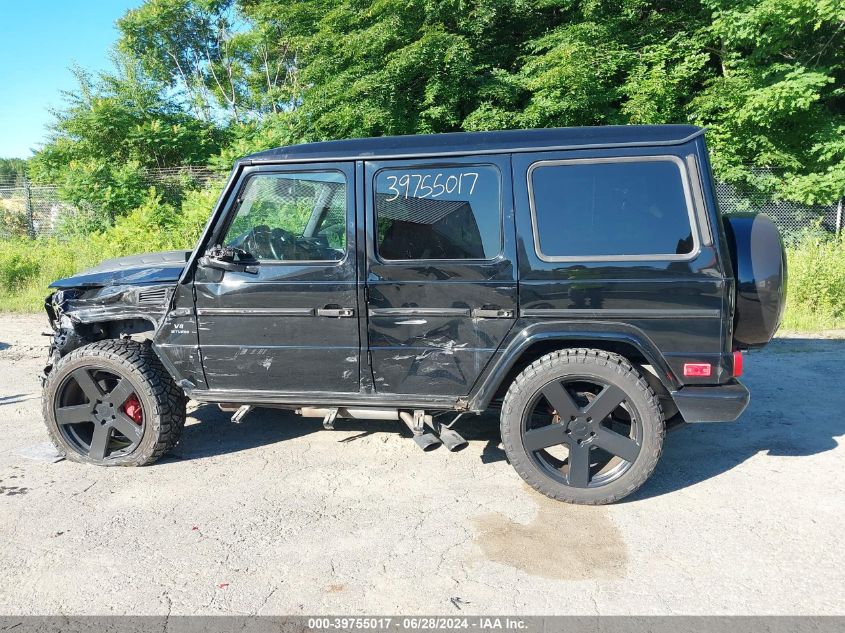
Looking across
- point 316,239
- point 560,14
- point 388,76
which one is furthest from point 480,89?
point 316,239

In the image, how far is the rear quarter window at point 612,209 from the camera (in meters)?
Answer: 3.33

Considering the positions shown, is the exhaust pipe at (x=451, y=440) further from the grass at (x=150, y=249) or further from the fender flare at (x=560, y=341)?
the grass at (x=150, y=249)

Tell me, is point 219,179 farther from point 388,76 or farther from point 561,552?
point 561,552

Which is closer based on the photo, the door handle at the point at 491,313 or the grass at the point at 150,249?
the door handle at the point at 491,313

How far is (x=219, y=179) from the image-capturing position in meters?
14.5

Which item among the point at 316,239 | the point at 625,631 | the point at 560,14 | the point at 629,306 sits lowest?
the point at 625,631

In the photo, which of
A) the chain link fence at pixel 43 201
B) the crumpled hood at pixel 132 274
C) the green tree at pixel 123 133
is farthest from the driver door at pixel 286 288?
the green tree at pixel 123 133

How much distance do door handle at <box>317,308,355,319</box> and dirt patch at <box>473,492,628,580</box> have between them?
1.42 metres

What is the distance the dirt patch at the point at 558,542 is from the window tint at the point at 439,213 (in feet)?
5.03

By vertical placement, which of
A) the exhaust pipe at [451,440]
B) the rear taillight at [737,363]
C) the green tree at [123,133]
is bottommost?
the exhaust pipe at [451,440]

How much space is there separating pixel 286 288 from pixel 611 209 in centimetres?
200

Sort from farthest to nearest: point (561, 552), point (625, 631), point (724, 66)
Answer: point (724, 66), point (561, 552), point (625, 631)

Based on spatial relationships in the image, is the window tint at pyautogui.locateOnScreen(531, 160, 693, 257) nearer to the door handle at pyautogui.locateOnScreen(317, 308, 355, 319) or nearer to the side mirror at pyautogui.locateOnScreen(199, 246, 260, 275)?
the door handle at pyautogui.locateOnScreen(317, 308, 355, 319)

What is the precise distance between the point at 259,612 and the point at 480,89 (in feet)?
42.7
